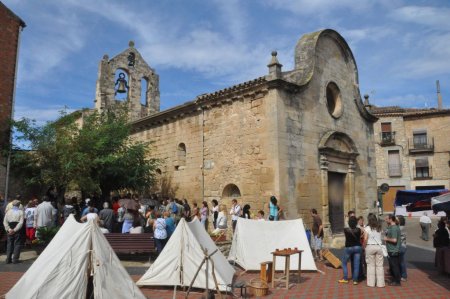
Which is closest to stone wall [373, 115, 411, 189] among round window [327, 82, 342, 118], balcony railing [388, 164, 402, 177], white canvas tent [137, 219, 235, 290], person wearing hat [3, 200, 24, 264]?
balcony railing [388, 164, 402, 177]

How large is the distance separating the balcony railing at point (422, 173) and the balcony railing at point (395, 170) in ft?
3.84

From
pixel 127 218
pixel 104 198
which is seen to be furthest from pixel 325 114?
pixel 104 198

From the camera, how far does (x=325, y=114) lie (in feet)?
48.2

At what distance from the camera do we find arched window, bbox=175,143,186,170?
1634 cm

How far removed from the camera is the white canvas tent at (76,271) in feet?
18.7

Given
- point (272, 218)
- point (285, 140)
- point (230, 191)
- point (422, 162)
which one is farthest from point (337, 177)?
point (422, 162)

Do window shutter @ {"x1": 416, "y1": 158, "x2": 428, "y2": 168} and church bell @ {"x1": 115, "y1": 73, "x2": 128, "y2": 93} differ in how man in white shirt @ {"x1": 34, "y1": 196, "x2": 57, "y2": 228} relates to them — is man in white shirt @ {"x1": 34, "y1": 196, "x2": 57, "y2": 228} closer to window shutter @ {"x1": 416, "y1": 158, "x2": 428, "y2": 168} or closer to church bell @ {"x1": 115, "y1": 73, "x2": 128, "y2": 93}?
church bell @ {"x1": 115, "y1": 73, "x2": 128, "y2": 93}

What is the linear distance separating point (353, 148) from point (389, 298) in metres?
9.52

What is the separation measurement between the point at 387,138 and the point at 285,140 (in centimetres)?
2411

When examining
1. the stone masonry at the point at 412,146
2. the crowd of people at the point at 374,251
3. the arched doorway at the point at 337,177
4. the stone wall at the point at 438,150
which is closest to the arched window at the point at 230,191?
the arched doorway at the point at 337,177

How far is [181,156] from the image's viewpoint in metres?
16.5

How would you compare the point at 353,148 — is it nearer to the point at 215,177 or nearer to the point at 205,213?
the point at 215,177

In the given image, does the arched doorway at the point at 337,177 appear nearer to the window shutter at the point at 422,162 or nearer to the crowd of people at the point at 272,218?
the crowd of people at the point at 272,218

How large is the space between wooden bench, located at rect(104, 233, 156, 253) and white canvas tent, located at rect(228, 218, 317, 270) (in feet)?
6.73
